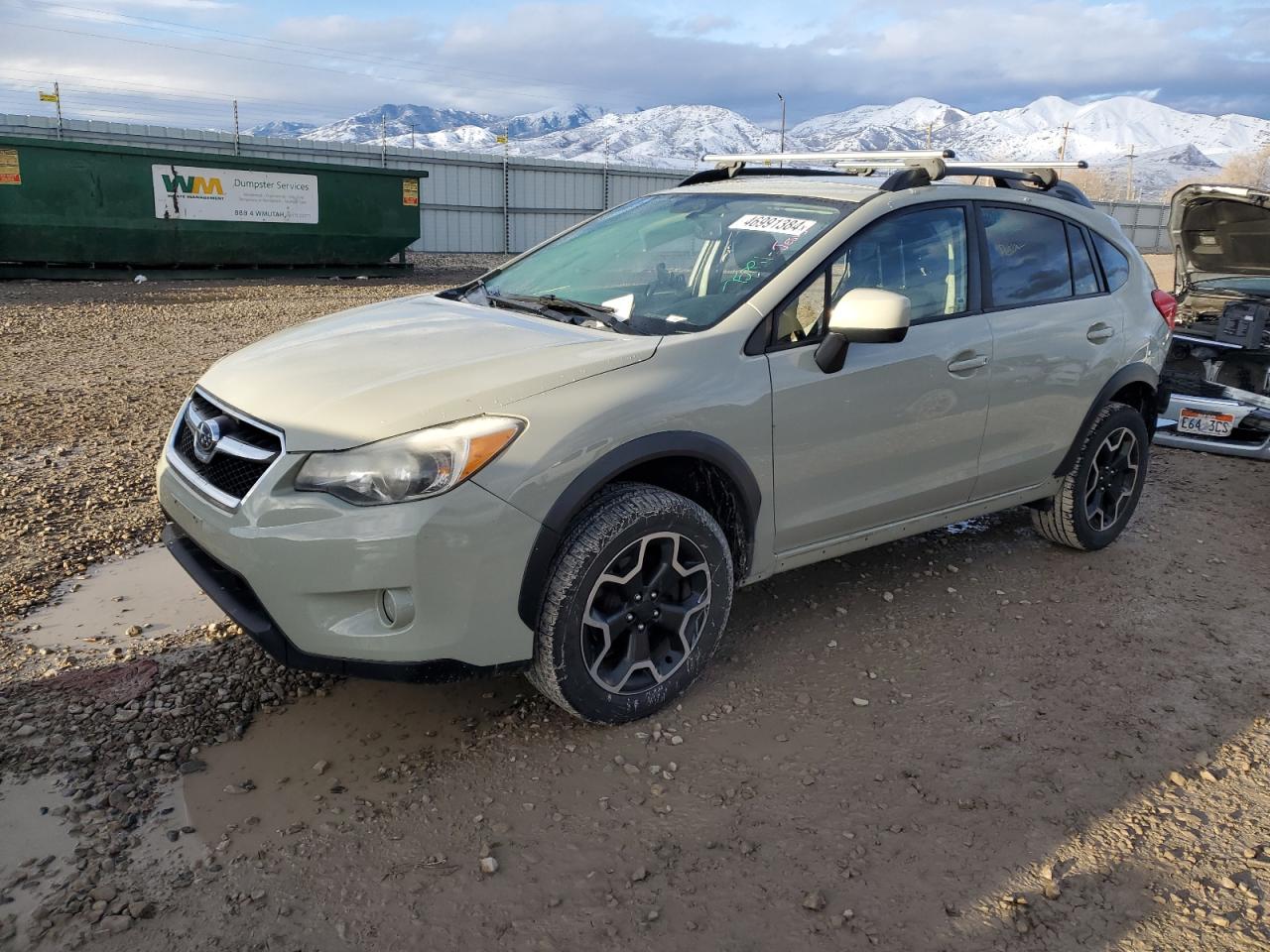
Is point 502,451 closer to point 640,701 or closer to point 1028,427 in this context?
point 640,701

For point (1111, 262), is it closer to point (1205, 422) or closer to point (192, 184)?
point (1205, 422)

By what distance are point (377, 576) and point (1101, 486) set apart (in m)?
3.64

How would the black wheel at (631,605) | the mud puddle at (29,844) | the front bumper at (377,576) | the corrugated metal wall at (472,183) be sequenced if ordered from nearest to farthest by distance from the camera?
1. the mud puddle at (29,844)
2. the front bumper at (377,576)
3. the black wheel at (631,605)
4. the corrugated metal wall at (472,183)

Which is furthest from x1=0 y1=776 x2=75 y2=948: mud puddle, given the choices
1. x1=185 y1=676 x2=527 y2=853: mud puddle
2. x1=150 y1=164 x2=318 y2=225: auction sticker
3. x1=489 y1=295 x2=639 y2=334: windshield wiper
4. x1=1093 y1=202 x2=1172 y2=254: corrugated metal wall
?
x1=1093 y1=202 x2=1172 y2=254: corrugated metal wall

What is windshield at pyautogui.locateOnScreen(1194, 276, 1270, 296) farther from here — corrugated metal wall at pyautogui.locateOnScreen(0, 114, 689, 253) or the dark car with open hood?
corrugated metal wall at pyautogui.locateOnScreen(0, 114, 689, 253)

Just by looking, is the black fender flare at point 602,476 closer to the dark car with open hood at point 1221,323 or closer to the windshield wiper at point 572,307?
the windshield wiper at point 572,307

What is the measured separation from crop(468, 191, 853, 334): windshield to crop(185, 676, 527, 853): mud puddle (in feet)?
4.52

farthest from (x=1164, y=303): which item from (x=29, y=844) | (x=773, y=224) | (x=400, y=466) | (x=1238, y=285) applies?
(x=29, y=844)

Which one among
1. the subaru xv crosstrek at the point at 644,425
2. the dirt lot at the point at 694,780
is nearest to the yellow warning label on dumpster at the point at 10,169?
the dirt lot at the point at 694,780

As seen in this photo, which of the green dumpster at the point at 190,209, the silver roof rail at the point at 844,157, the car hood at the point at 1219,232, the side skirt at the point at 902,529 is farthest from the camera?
the green dumpster at the point at 190,209

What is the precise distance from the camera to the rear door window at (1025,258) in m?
4.11

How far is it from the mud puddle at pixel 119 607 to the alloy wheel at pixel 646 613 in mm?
1677

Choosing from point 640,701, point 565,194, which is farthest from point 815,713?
point 565,194

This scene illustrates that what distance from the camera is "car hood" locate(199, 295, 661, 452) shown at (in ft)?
9.05
